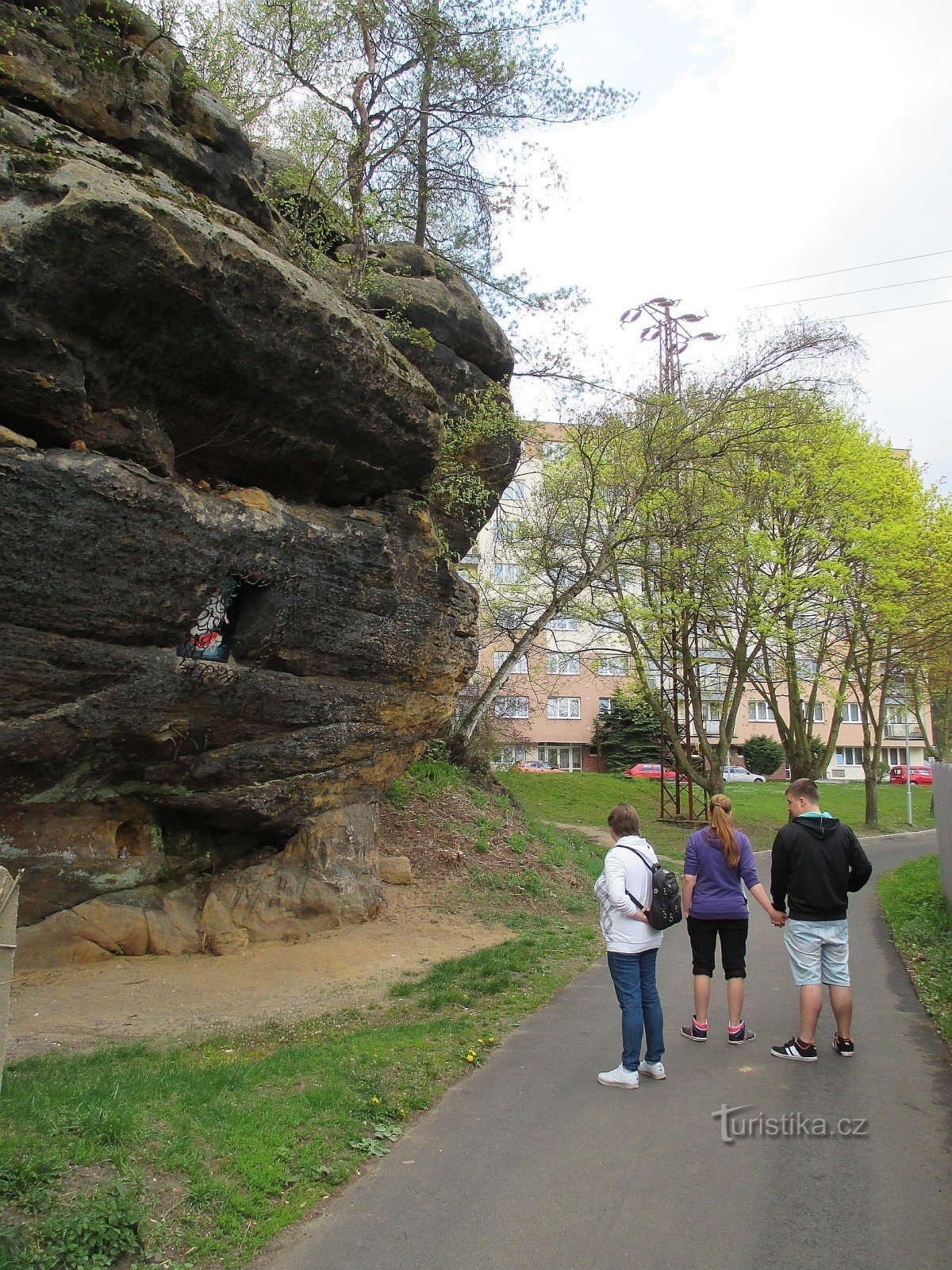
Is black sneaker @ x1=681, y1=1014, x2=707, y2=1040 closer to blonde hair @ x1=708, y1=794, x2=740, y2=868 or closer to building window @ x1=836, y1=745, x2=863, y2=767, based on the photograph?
blonde hair @ x1=708, y1=794, x2=740, y2=868

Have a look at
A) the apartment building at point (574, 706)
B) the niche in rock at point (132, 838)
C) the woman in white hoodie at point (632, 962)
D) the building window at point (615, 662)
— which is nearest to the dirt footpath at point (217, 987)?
the niche in rock at point (132, 838)

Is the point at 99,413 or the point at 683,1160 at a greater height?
the point at 99,413

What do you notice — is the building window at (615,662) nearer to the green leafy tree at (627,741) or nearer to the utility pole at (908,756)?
the utility pole at (908,756)

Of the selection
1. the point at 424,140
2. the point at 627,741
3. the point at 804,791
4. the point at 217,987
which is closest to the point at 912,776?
the point at 627,741

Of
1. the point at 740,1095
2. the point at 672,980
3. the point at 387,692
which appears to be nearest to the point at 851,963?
the point at 672,980

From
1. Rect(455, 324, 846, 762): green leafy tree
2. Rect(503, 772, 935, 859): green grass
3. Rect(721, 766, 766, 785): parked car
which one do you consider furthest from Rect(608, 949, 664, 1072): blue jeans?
Rect(721, 766, 766, 785): parked car

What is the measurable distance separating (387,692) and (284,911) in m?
2.79

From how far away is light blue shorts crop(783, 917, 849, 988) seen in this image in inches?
219

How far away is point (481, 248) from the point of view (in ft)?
53.6

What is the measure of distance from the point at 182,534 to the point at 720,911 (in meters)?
5.59

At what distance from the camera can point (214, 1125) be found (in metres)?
4.43

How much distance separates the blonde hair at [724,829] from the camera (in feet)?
19.7

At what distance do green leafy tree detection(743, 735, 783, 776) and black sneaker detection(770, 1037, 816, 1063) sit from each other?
46181 millimetres

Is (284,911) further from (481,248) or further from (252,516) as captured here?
(481,248)
